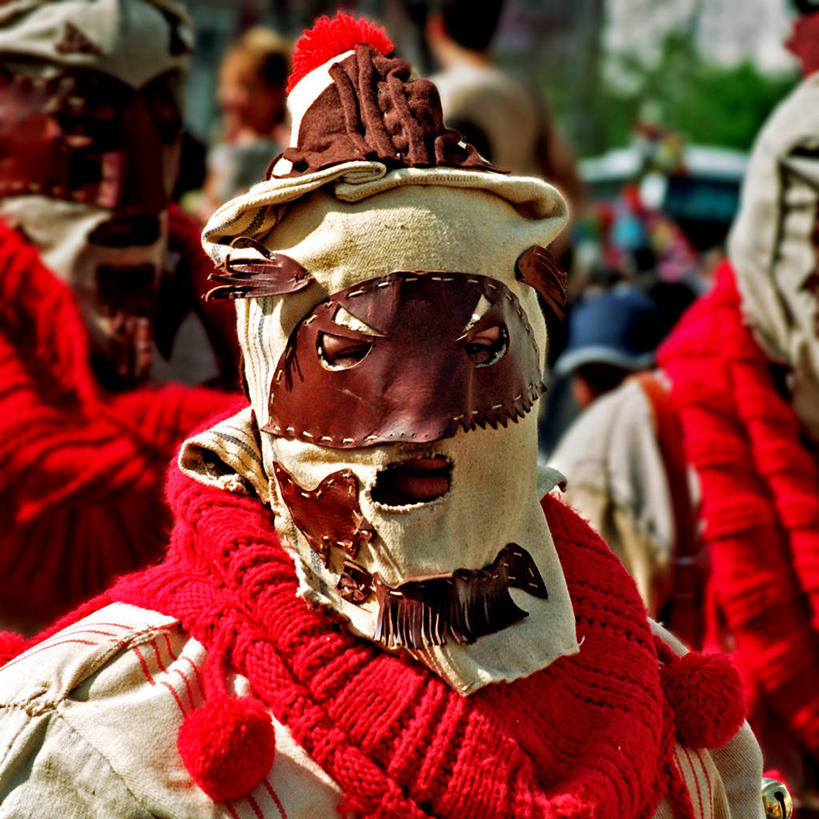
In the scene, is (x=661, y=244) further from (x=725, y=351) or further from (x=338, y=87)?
(x=338, y=87)

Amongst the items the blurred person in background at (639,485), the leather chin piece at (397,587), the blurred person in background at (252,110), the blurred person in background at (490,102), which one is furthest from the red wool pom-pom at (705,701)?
the blurred person in background at (252,110)

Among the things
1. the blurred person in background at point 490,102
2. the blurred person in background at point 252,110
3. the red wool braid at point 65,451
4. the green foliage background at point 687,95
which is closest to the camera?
the red wool braid at point 65,451

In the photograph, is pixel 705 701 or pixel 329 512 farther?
pixel 705 701

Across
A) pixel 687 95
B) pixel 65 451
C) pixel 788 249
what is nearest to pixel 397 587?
pixel 65 451

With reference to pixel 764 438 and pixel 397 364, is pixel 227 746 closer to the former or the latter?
pixel 397 364

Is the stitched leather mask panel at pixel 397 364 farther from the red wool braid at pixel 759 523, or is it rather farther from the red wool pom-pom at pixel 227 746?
the red wool braid at pixel 759 523

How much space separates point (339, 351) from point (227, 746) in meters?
0.48

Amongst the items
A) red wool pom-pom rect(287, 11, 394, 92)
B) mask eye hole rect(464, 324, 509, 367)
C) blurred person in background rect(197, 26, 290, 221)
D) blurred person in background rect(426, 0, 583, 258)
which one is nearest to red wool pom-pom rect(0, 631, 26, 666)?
mask eye hole rect(464, 324, 509, 367)

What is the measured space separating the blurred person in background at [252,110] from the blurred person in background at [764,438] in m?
3.02

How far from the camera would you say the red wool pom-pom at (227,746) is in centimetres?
169

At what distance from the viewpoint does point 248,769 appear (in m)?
1.71

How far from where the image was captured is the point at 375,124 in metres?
1.84

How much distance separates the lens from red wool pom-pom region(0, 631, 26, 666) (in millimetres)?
1978

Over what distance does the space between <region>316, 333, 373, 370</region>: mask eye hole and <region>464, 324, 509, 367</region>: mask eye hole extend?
0.41 ft
